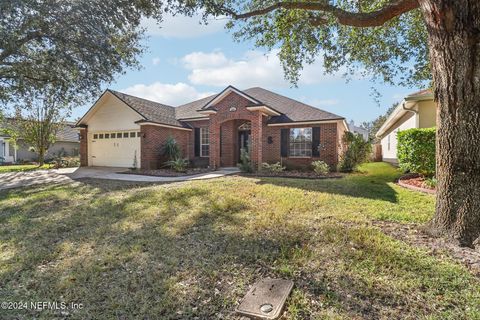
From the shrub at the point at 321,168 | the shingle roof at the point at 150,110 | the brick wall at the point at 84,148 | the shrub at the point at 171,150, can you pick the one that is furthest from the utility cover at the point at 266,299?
the brick wall at the point at 84,148

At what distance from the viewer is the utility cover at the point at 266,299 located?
2.71 metres

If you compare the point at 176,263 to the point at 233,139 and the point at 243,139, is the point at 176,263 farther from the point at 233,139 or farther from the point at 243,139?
the point at 243,139

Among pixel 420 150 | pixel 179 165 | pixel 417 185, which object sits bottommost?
pixel 417 185

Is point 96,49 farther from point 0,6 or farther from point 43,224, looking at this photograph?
point 43,224

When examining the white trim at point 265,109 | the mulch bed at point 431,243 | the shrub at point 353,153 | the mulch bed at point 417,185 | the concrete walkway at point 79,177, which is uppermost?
the white trim at point 265,109

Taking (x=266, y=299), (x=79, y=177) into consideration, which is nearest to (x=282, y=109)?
(x=79, y=177)

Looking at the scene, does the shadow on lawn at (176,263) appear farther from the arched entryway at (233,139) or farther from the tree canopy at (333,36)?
the arched entryway at (233,139)

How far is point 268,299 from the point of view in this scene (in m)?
2.92

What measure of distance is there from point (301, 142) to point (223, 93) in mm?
4965

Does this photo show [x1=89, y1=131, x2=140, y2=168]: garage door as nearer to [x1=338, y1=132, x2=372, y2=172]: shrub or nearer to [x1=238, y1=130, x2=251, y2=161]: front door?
[x1=238, y1=130, x2=251, y2=161]: front door

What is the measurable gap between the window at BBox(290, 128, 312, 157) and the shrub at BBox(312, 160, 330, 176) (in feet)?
4.21

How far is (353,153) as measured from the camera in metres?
13.2

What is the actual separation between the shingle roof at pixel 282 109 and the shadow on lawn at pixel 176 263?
9398 mm

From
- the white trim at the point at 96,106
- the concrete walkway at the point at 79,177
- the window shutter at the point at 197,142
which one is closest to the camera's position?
the concrete walkway at the point at 79,177
